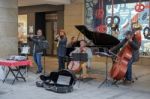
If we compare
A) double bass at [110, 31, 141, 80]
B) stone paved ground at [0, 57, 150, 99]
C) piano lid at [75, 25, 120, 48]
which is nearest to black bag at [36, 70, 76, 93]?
stone paved ground at [0, 57, 150, 99]

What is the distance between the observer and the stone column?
13.9 m

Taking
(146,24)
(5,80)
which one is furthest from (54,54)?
(5,80)

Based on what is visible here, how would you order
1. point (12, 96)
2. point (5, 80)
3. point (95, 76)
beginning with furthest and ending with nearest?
1. point (95, 76)
2. point (5, 80)
3. point (12, 96)

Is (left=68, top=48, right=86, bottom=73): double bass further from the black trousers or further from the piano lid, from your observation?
the piano lid

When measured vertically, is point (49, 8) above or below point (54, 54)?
above

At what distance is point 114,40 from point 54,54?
29.6ft

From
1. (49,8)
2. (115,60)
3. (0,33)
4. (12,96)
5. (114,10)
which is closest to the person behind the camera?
(12,96)

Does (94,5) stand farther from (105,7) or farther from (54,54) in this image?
(54,54)

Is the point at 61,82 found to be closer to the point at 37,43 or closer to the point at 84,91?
the point at 84,91

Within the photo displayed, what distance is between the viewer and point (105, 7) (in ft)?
57.7

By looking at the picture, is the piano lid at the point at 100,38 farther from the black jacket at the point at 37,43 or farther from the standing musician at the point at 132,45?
the black jacket at the point at 37,43

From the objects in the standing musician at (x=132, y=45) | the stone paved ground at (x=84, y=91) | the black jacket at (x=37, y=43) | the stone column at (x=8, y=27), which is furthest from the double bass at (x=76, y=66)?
the stone column at (x=8, y=27)

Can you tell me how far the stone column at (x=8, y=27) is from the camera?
13938 millimetres

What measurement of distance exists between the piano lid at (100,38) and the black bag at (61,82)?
300 centimetres
